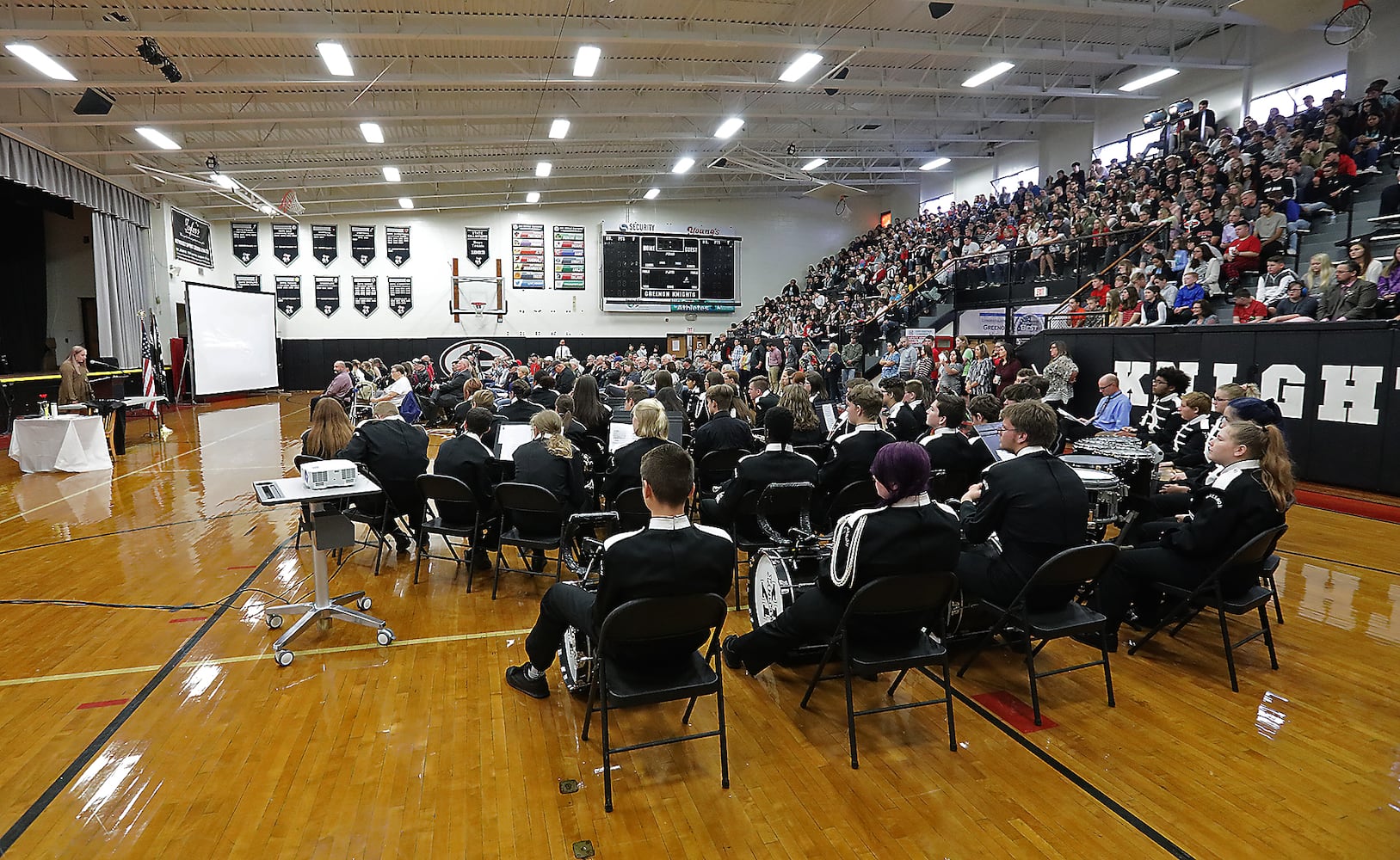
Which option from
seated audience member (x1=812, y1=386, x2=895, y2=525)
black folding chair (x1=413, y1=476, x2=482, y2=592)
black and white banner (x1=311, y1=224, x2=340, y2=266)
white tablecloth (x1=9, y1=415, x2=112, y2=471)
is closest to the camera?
seated audience member (x1=812, y1=386, x2=895, y2=525)

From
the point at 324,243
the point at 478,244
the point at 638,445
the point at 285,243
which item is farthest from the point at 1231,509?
the point at 285,243

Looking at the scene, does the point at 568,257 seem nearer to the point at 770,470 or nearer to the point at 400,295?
the point at 400,295

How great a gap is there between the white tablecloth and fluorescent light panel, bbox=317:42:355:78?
542 centimetres

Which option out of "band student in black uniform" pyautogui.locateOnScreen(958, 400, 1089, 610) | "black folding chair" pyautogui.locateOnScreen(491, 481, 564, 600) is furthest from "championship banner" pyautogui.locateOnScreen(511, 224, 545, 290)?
"band student in black uniform" pyautogui.locateOnScreen(958, 400, 1089, 610)

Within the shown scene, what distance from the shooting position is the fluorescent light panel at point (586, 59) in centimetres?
988

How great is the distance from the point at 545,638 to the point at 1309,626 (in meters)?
4.09

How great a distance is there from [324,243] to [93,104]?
11.8m

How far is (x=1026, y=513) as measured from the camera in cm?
307

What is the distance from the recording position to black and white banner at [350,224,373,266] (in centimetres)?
2225

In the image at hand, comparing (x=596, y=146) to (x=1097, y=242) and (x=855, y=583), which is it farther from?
(x=855, y=583)

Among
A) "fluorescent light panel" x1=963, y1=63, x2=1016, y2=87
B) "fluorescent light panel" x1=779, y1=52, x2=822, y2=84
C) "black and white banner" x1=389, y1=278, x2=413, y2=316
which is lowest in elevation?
"black and white banner" x1=389, y1=278, x2=413, y2=316

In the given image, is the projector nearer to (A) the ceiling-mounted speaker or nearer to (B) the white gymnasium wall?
(A) the ceiling-mounted speaker

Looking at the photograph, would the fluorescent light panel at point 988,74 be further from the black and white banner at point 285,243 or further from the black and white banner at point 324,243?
the black and white banner at point 285,243

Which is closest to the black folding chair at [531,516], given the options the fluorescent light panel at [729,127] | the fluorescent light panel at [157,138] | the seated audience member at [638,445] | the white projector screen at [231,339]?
the seated audience member at [638,445]
